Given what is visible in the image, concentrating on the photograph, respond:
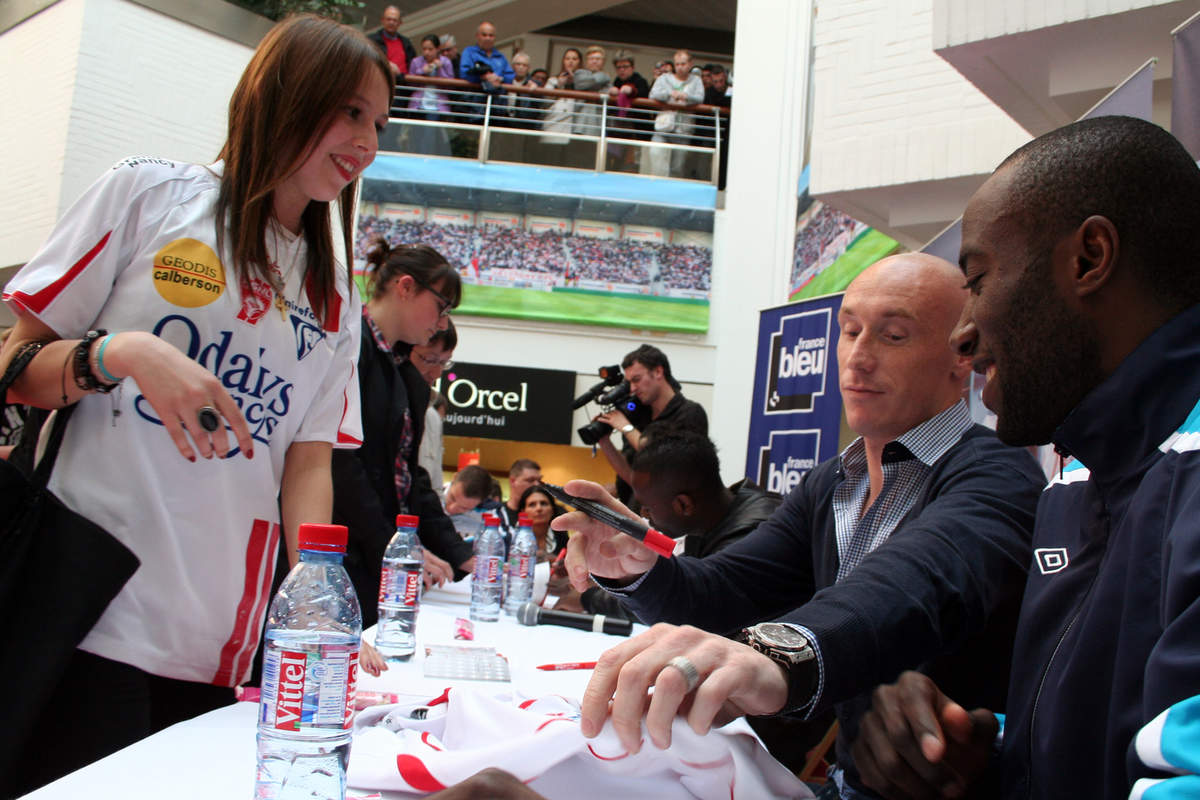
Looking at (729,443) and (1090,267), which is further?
(729,443)

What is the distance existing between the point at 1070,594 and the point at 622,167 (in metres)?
9.01

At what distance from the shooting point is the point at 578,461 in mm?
11508

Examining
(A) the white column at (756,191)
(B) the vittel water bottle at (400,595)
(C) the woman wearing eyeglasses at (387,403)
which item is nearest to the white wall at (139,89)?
(A) the white column at (756,191)

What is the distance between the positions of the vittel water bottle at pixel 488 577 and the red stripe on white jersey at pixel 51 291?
4.87 feet

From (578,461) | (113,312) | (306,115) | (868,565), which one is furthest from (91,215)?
(578,461)

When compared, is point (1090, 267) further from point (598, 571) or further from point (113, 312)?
point (113, 312)

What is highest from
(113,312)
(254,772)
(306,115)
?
(306,115)

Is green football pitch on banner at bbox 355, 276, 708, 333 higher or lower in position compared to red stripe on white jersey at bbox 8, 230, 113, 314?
higher

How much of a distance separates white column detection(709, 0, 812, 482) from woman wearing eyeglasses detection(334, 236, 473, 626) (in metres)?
5.39

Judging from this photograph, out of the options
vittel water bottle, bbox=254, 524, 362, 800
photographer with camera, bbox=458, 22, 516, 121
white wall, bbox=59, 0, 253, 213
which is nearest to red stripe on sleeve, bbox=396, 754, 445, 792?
vittel water bottle, bbox=254, 524, 362, 800

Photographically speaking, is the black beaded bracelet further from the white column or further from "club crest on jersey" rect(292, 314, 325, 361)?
the white column

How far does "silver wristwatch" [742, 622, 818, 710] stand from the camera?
79cm

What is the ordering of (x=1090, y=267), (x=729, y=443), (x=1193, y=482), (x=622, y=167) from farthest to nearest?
(x=622, y=167) < (x=729, y=443) < (x=1090, y=267) < (x=1193, y=482)

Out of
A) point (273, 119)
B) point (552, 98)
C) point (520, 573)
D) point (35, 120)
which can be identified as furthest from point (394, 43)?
point (273, 119)
